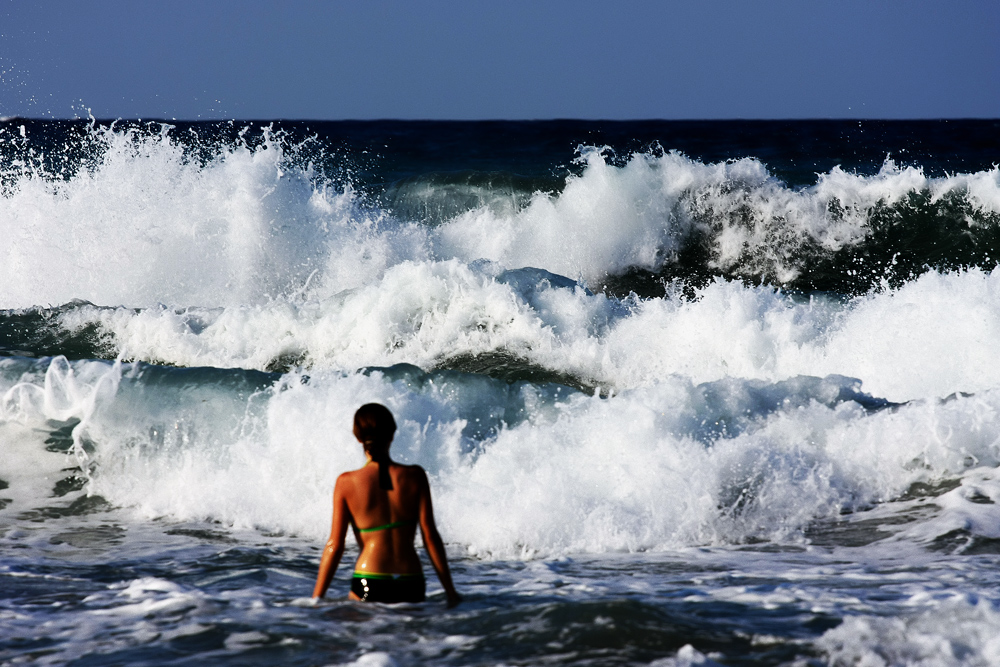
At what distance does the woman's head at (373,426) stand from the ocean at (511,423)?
0.79 meters

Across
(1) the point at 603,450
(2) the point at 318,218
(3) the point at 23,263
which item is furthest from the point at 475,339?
(3) the point at 23,263

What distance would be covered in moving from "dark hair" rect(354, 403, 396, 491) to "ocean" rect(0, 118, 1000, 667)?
68 cm

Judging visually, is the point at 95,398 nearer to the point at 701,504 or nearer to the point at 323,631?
the point at 323,631

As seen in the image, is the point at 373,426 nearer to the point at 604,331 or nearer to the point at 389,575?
the point at 389,575

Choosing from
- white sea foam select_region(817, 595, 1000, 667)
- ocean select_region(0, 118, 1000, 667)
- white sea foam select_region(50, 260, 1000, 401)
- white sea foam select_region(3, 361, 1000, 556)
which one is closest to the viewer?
white sea foam select_region(817, 595, 1000, 667)

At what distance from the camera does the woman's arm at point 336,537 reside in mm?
4004

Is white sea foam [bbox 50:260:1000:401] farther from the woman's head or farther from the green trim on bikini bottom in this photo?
the woman's head

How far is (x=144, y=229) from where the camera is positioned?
1364 cm

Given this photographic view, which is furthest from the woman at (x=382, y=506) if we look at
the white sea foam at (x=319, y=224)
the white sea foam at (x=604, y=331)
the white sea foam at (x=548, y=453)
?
the white sea foam at (x=319, y=224)

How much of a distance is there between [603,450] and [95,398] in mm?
3893

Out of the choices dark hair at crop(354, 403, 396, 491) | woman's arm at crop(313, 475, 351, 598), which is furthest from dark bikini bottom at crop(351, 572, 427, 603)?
dark hair at crop(354, 403, 396, 491)

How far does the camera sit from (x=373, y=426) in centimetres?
394

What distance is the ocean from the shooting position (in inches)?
166

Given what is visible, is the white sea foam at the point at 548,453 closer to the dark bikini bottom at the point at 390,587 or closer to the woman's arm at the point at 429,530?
the dark bikini bottom at the point at 390,587
